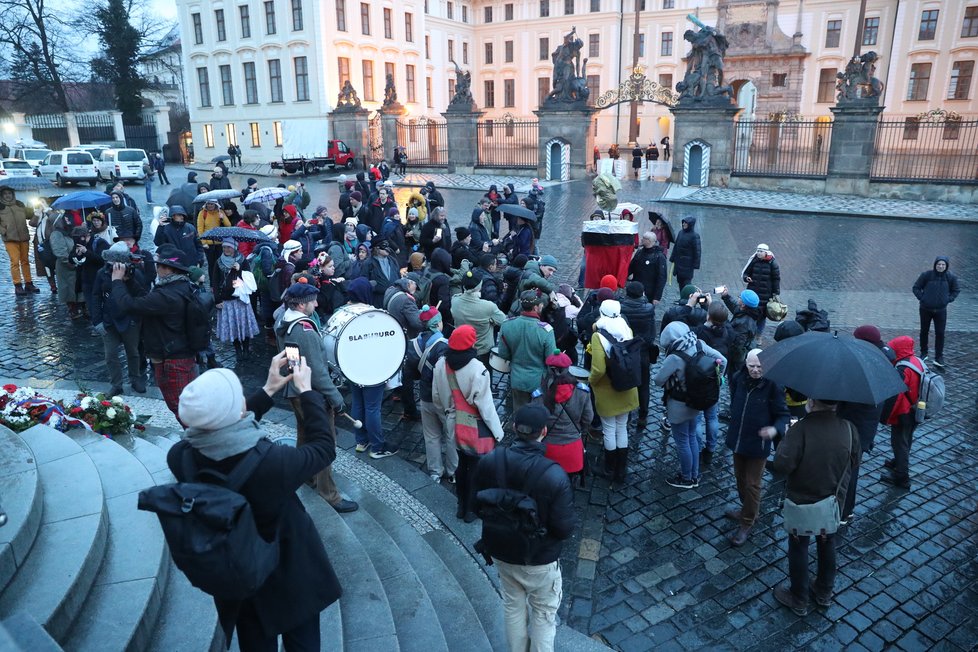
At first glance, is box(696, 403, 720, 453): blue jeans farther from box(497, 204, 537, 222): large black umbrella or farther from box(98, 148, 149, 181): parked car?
box(98, 148, 149, 181): parked car

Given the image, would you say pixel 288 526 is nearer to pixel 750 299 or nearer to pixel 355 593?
pixel 355 593

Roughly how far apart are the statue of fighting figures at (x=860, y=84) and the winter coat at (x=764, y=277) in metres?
16.7

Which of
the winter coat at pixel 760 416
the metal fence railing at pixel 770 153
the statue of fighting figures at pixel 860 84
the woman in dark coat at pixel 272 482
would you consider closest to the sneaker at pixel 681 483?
the winter coat at pixel 760 416

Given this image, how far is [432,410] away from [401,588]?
5.62 feet

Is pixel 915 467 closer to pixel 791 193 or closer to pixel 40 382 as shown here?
pixel 40 382

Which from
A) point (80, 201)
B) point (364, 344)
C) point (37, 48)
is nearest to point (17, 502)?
point (364, 344)

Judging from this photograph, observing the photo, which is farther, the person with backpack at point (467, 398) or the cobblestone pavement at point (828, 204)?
the cobblestone pavement at point (828, 204)

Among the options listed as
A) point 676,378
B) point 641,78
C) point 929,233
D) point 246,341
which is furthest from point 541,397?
point 641,78

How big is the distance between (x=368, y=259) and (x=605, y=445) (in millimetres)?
3869

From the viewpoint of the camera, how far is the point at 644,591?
4664 mm

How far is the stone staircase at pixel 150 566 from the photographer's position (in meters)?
3.35

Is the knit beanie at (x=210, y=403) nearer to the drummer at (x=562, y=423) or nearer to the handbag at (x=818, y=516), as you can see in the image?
the drummer at (x=562, y=423)

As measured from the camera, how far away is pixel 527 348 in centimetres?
576

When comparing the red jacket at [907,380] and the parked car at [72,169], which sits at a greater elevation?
the parked car at [72,169]
